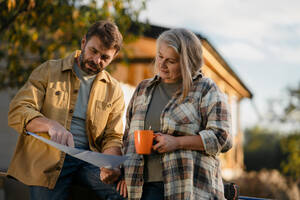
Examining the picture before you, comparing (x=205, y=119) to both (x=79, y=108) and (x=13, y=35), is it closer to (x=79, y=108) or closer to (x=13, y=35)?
(x=79, y=108)

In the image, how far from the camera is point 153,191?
86.9 inches

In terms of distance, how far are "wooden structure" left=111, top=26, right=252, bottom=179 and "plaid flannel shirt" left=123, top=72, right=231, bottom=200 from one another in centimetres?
215

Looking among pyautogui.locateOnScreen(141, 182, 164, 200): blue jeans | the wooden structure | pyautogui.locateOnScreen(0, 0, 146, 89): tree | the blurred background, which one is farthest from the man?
pyautogui.locateOnScreen(0, 0, 146, 89): tree

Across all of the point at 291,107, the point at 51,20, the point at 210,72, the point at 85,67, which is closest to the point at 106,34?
the point at 85,67

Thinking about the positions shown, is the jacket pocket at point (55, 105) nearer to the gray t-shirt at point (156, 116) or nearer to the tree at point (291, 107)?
the gray t-shirt at point (156, 116)

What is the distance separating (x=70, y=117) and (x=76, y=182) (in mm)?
438

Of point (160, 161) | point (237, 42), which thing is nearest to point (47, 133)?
point (160, 161)

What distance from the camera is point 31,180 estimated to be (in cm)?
233

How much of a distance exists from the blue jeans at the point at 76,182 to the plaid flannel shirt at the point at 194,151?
242 millimetres

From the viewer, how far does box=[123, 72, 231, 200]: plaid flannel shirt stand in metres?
2.12

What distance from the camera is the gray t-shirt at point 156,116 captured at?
2.22 meters

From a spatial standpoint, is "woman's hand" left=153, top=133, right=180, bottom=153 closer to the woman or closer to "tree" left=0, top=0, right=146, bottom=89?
Answer: the woman

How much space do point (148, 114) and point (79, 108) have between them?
503 mm

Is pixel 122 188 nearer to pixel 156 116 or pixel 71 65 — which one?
pixel 156 116
